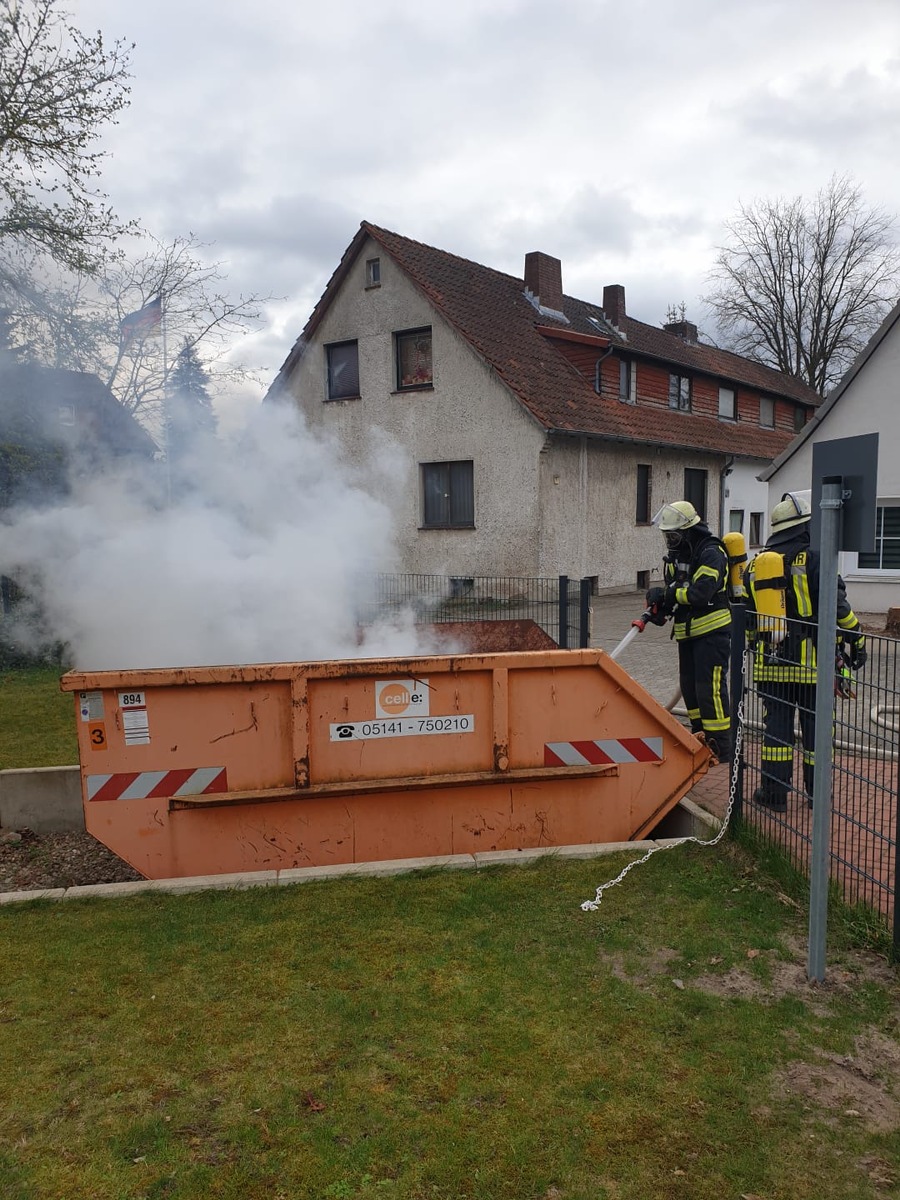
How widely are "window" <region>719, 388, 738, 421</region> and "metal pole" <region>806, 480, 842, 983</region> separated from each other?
81.3ft

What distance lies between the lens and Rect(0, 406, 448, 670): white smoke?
17.1 ft

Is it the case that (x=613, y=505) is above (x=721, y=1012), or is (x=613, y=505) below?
above

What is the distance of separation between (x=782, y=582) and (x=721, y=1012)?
2.86 meters

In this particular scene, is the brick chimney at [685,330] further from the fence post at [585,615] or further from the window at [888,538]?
the fence post at [585,615]

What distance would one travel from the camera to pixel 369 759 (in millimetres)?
4477

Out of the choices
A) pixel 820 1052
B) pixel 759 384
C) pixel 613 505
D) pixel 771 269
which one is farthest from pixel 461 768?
pixel 771 269

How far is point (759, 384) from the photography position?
28.2 metres

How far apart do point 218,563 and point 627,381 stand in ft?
60.5

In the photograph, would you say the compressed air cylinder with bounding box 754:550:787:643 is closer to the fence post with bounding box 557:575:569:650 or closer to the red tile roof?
the fence post with bounding box 557:575:569:650

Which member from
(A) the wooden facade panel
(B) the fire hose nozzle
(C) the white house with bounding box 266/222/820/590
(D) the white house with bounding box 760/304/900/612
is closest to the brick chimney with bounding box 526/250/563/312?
(C) the white house with bounding box 266/222/820/590

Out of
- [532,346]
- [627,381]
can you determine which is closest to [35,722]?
[532,346]

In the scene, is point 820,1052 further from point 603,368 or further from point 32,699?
point 603,368

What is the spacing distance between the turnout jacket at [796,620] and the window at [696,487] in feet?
60.3

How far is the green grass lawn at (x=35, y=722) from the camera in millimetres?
7035
